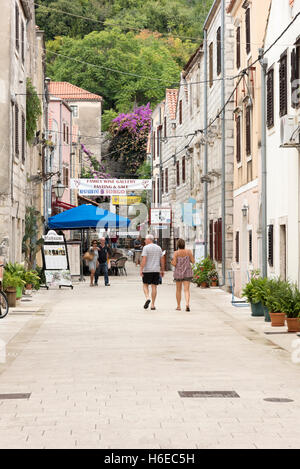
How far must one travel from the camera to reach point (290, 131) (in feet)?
55.8

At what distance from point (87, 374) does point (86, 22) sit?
81.5 m

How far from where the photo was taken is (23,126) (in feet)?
97.7

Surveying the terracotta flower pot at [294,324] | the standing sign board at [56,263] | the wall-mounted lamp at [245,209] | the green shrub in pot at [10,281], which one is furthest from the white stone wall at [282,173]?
→ the standing sign board at [56,263]

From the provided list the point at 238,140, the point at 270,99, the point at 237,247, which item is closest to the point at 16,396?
the point at 270,99

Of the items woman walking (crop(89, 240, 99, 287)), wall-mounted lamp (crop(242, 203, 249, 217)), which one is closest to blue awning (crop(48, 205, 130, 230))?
woman walking (crop(89, 240, 99, 287))

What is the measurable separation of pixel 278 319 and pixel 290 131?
3.57m

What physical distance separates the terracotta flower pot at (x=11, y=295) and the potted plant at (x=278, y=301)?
23.4ft

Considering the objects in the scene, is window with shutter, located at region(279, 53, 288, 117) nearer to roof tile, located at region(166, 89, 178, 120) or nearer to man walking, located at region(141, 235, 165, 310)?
man walking, located at region(141, 235, 165, 310)

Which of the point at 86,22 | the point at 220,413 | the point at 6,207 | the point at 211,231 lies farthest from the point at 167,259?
the point at 86,22

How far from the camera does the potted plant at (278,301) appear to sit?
52.6 feet

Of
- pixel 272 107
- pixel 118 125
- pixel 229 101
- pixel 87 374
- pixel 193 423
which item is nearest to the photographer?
pixel 193 423

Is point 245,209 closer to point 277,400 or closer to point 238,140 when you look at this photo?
point 238,140

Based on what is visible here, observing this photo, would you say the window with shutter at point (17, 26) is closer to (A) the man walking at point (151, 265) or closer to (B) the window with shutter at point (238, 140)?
(B) the window with shutter at point (238, 140)

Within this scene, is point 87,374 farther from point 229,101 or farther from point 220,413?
point 229,101
